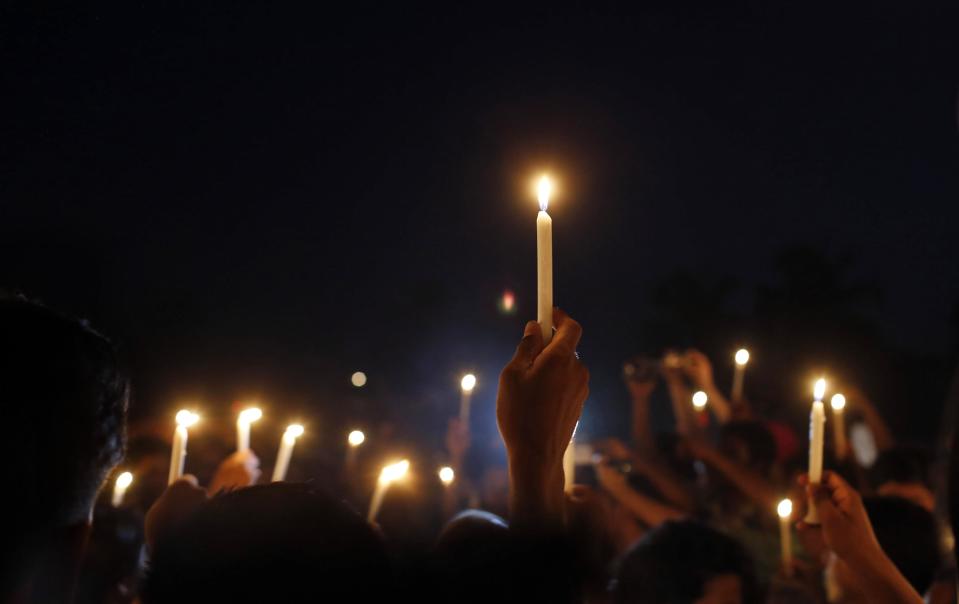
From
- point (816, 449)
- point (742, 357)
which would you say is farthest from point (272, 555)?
point (742, 357)

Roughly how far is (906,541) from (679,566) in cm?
83

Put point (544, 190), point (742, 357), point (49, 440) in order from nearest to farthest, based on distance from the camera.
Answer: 1. point (49, 440)
2. point (544, 190)
3. point (742, 357)

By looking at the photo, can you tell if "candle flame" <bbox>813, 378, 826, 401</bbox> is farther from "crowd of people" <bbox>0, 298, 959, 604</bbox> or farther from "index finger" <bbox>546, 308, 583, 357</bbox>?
"index finger" <bbox>546, 308, 583, 357</bbox>

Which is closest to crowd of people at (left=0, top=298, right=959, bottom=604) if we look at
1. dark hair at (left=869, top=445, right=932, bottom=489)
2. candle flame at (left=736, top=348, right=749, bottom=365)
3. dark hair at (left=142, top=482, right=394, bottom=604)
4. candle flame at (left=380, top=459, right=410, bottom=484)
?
dark hair at (left=142, top=482, right=394, bottom=604)

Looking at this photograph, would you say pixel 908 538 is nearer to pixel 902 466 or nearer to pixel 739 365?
pixel 902 466

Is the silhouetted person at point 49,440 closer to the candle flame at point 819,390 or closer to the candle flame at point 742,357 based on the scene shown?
the candle flame at point 819,390

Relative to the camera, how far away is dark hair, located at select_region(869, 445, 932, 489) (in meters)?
4.18

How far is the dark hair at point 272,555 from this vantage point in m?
1.21

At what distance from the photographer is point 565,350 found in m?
1.54

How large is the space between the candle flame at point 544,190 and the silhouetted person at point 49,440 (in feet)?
3.35

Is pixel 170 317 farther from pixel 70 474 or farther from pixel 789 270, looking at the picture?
pixel 789 270

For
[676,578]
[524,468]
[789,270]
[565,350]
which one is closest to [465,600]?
[524,468]

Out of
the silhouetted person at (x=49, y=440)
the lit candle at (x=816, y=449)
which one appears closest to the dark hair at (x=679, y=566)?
the lit candle at (x=816, y=449)

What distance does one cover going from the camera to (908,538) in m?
2.73
